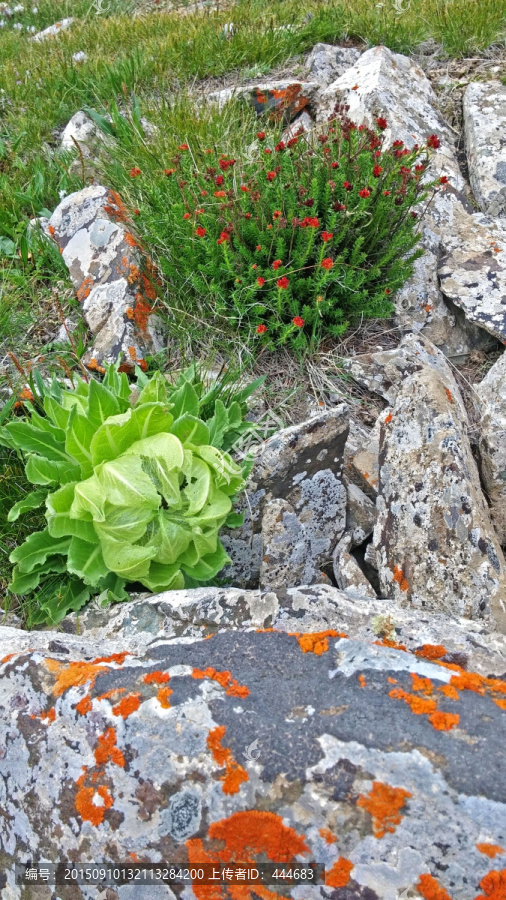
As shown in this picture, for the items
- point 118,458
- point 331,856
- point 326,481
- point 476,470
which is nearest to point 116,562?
point 118,458

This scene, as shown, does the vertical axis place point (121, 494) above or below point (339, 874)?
above

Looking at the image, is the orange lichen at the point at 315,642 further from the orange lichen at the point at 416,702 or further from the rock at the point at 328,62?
the rock at the point at 328,62

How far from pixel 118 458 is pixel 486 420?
2.09 m

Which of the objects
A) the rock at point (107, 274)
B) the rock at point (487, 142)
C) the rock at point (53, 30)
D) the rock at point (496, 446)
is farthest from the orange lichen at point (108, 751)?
the rock at point (53, 30)

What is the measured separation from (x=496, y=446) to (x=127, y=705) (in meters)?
2.44

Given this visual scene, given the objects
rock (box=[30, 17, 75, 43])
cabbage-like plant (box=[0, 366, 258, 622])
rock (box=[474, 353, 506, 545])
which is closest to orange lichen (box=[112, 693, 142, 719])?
cabbage-like plant (box=[0, 366, 258, 622])

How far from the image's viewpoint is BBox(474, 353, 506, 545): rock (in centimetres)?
337

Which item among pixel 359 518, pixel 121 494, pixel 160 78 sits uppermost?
pixel 160 78

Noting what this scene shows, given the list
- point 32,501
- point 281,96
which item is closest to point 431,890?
point 32,501

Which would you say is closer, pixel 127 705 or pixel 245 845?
pixel 245 845

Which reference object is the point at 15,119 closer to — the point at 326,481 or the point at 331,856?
the point at 326,481

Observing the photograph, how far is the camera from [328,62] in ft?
19.3

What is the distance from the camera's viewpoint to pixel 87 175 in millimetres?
5234

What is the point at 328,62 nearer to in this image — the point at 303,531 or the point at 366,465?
the point at 366,465
